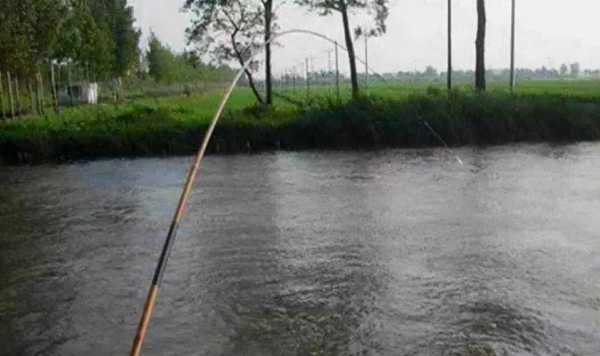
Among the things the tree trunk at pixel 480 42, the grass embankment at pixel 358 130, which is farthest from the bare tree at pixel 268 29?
the tree trunk at pixel 480 42

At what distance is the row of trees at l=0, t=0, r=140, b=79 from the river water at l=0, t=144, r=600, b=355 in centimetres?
1656

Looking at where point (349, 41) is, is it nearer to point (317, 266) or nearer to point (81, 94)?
point (317, 266)

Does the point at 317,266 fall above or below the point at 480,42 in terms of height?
below

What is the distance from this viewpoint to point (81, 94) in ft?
174

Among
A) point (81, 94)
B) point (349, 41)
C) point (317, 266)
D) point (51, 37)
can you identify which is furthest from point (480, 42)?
point (81, 94)

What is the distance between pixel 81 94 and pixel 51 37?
23291 mm

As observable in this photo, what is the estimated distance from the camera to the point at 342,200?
38.2ft

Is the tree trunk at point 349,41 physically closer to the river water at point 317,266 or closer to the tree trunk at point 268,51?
the tree trunk at point 268,51

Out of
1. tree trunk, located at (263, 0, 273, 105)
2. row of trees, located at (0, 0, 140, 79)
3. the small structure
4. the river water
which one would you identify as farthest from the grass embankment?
the small structure

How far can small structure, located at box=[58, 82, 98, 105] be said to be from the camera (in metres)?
51.0

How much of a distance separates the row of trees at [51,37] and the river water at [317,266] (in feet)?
54.3

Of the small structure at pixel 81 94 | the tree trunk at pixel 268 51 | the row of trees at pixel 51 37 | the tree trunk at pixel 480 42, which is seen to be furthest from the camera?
the small structure at pixel 81 94

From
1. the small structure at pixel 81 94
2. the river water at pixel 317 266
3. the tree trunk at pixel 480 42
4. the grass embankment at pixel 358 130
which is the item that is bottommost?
the river water at pixel 317 266

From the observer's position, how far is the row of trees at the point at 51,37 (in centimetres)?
2859
